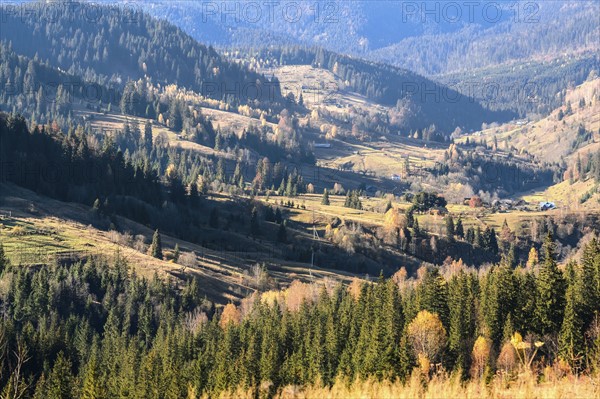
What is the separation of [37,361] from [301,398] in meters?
81.5

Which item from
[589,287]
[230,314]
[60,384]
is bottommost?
[60,384]

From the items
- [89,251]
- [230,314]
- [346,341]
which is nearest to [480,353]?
[346,341]

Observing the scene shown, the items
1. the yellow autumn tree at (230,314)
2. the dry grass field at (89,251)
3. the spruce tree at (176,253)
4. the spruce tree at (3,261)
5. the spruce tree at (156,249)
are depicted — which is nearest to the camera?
the yellow autumn tree at (230,314)

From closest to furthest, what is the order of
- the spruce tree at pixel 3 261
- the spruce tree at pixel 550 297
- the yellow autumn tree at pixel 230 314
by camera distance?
the spruce tree at pixel 550 297
the yellow autumn tree at pixel 230 314
the spruce tree at pixel 3 261

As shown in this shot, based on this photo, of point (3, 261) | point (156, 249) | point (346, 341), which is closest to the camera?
point (346, 341)

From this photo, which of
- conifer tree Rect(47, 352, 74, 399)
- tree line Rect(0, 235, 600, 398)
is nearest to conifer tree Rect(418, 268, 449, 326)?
tree line Rect(0, 235, 600, 398)

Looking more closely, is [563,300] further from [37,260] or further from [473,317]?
[37,260]

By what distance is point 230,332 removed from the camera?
373 feet

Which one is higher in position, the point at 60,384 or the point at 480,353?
the point at 480,353

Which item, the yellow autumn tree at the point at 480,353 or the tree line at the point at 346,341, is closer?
the yellow autumn tree at the point at 480,353

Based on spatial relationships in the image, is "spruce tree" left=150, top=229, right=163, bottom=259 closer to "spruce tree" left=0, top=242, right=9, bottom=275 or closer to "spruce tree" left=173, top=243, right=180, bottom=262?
"spruce tree" left=173, top=243, right=180, bottom=262

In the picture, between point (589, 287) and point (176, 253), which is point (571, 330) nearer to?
point (589, 287)

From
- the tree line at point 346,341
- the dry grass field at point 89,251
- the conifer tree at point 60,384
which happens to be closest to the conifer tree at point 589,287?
the tree line at point 346,341

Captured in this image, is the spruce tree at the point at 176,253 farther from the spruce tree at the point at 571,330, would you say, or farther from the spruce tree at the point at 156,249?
the spruce tree at the point at 571,330
